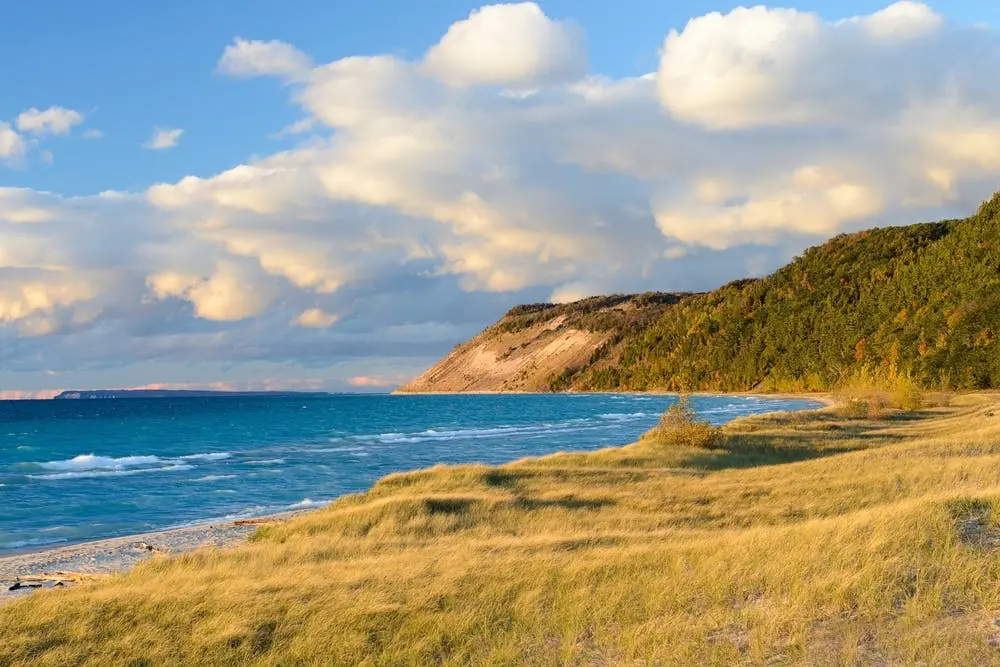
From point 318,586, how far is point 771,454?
2712 centimetres

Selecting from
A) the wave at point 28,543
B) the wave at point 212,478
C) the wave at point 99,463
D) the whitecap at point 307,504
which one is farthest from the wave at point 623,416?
the wave at point 28,543

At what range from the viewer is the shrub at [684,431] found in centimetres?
3725

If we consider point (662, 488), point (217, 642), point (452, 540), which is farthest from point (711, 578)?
point (662, 488)

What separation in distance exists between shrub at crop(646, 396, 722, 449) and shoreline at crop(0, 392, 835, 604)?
17731 mm

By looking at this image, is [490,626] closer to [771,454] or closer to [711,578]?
[711,578]

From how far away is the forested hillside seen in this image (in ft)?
310

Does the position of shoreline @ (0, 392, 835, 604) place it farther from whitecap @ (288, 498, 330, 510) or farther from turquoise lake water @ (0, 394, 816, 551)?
whitecap @ (288, 498, 330, 510)

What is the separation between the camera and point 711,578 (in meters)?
12.0

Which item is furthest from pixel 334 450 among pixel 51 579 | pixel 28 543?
pixel 51 579

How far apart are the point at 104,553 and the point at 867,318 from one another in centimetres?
13126

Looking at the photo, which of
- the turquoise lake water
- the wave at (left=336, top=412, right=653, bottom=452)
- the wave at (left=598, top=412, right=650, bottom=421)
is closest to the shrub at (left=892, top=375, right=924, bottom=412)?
the turquoise lake water

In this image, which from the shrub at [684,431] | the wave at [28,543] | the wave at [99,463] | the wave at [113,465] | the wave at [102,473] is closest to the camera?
the wave at [28,543]

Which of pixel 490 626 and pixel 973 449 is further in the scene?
pixel 973 449

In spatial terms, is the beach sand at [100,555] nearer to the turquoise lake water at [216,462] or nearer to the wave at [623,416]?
the turquoise lake water at [216,462]
